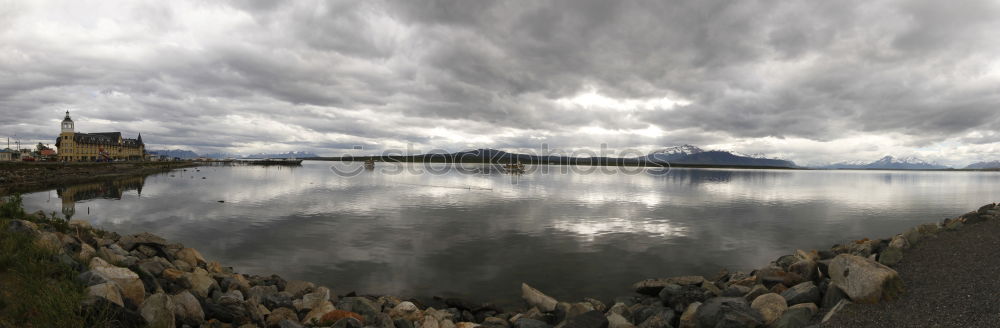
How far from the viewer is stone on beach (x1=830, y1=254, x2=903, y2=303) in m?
10.1

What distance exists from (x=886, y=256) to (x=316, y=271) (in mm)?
22953

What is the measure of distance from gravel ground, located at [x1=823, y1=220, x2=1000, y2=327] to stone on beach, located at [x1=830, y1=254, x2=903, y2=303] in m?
0.21

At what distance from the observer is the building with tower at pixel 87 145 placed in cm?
14212

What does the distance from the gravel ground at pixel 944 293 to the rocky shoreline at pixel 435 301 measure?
43 centimetres

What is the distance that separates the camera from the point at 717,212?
139ft

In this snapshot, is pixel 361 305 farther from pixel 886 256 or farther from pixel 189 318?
pixel 886 256

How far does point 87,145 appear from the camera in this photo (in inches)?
6009

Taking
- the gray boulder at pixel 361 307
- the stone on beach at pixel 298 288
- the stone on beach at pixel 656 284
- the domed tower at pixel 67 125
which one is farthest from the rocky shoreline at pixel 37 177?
the stone on beach at pixel 656 284

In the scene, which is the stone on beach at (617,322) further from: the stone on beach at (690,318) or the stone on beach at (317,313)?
the stone on beach at (317,313)

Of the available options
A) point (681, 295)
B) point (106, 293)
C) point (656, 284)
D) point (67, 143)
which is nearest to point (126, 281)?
point (106, 293)

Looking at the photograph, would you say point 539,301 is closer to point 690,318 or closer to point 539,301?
point 539,301

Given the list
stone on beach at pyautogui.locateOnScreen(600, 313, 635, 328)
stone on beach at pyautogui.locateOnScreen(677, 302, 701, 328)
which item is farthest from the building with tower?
stone on beach at pyautogui.locateOnScreen(677, 302, 701, 328)

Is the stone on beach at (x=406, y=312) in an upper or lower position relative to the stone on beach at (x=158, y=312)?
lower

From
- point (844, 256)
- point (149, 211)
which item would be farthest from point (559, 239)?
point (149, 211)
